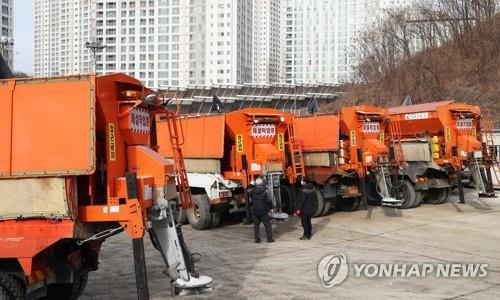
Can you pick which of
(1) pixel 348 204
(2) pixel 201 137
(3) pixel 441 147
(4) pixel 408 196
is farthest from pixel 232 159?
(3) pixel 441 147

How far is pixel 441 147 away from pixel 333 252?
8325 millimetres

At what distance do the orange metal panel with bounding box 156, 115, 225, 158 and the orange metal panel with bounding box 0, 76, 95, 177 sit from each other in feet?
23.9

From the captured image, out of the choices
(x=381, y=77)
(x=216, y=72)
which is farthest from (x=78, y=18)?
(x=381, y=77)

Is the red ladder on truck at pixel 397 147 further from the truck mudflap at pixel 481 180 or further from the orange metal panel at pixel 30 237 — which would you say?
the orange metal panel at pixel 30 237

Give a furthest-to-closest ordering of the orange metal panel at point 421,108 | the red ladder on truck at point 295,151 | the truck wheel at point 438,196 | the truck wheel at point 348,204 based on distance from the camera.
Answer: the truck wheel at point 438,196
the orange metal panel at point 421,108
the truck wheel at point 348,204
the red ladder on truck at point 295,151

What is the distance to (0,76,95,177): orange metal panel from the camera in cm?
544

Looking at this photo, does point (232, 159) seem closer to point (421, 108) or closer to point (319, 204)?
point (319, 204)

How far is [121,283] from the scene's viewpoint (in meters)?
7.97

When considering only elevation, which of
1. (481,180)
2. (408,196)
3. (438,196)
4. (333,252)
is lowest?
(333,252)

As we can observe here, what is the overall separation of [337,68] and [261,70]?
2596 cm

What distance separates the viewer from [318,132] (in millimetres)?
15500

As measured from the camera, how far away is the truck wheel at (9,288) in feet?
18.5

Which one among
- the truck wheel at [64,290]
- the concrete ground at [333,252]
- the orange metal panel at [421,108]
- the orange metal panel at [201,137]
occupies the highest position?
the orange metal panel at [421,108]

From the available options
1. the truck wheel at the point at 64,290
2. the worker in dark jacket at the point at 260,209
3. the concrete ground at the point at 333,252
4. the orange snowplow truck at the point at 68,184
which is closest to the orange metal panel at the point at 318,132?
the concrete ground at the point at 333,252
